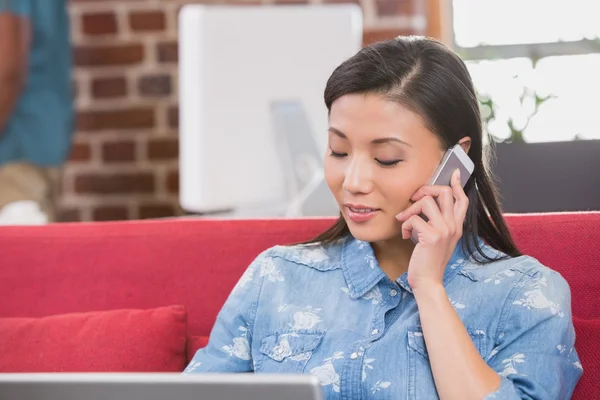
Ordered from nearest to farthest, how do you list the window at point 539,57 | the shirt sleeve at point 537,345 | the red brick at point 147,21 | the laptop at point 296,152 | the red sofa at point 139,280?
the shirt sleeve at point 537,345
the red sofa at point 139,280
the laptop at point 296,152
the red brick at point 147,21
the window at point 539,57

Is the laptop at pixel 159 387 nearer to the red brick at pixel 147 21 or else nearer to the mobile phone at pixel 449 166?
the mobile phone at pixel 449 166

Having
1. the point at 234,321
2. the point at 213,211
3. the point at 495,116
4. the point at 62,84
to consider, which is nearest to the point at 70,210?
the point at 62,84

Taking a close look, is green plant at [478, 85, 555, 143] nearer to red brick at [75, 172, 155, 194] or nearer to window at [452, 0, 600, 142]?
window at [452, 0, 600, 142]

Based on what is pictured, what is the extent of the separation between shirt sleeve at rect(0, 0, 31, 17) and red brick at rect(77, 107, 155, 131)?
0.39 m

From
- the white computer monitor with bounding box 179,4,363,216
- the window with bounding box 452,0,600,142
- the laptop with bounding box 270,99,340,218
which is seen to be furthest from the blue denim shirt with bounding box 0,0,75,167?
the window with bounding box 452,0,600,142

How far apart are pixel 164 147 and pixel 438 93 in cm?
190

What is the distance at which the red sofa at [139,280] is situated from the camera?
5.07 feet

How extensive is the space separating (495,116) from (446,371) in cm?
216

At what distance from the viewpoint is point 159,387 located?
0.67 meters

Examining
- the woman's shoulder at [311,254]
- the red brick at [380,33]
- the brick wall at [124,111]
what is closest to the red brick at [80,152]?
the brick wall at [124,111]

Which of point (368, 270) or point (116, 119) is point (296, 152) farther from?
point (368, 270)

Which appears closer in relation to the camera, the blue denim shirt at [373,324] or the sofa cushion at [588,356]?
the blue denim shirt at [373,324]

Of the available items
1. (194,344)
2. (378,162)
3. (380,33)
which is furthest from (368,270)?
(380,33)

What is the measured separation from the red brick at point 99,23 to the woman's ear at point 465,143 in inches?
77.6
